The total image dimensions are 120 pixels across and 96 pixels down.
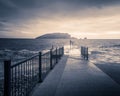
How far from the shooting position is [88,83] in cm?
690

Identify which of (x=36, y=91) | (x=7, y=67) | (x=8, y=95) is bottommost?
(x=36, y=91)

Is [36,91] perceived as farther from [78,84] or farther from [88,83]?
[88,83]

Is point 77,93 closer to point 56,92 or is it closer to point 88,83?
point 56,92

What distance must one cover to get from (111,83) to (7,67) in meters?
4.84

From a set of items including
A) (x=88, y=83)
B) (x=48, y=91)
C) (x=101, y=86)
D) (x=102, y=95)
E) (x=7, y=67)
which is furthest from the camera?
(x=88, y=83)

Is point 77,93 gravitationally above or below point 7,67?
below

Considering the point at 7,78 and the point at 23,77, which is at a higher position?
the point at 7,78

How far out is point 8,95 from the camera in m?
3.54

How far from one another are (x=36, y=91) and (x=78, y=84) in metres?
1.80

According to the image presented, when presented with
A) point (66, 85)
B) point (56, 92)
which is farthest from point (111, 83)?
point (56, 92)

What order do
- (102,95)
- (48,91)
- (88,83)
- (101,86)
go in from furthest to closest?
(88,83) < (101,86) < (48,91) < (102,95)

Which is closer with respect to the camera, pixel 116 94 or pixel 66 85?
pixel 116 94

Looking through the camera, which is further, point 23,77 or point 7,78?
point 23,77

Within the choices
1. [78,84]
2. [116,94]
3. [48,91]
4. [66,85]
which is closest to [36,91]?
[48,91]
